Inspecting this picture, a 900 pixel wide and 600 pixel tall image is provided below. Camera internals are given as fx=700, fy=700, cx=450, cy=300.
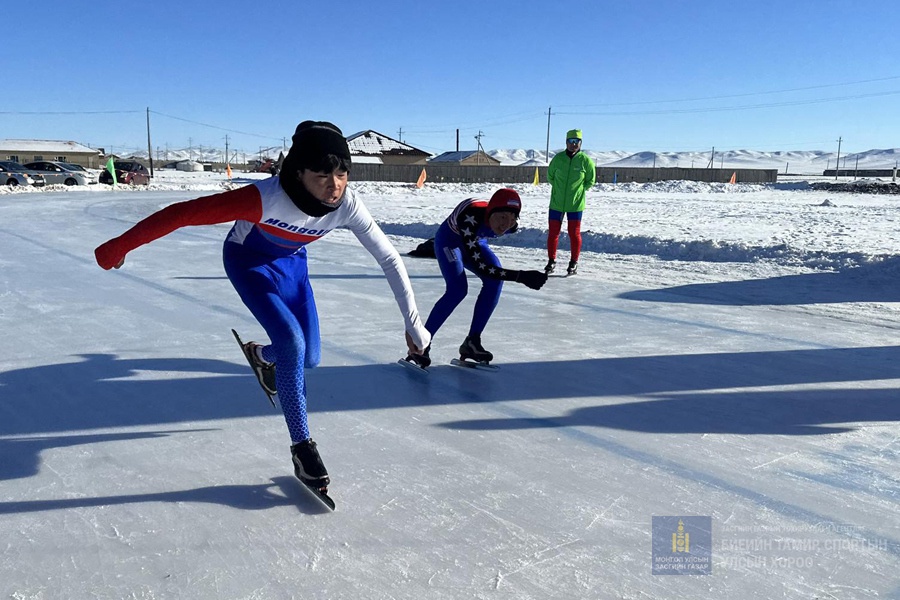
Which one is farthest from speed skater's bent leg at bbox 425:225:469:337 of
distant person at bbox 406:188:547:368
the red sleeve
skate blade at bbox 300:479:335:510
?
skate blade at bbox 300:479:335:510

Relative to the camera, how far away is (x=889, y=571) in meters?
1.94

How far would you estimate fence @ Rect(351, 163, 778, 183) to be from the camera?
153 ft

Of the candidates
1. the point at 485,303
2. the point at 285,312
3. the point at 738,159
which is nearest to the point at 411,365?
the point at 485,303

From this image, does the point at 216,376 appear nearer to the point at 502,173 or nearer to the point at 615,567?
the point at 615,567

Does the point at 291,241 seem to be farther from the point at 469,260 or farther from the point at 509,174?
the point at 509,174

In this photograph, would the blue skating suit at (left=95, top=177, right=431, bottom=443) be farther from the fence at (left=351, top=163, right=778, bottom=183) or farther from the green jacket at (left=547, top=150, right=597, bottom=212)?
the fence at (left=351, top=163, right=778, bottom=183)

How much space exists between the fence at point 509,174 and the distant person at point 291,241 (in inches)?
1713

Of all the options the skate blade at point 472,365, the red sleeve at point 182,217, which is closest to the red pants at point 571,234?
the skate blade at point 472,365

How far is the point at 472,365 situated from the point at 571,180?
421 centimetres

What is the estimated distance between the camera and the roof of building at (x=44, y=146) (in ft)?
249

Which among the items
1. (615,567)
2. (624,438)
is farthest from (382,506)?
(624,438)

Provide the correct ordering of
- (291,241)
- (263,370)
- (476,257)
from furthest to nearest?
(476,257) → (263,370) → (291,241)

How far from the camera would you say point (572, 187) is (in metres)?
7.66

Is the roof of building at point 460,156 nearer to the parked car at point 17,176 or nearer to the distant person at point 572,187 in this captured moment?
the parked car at point 17,176
